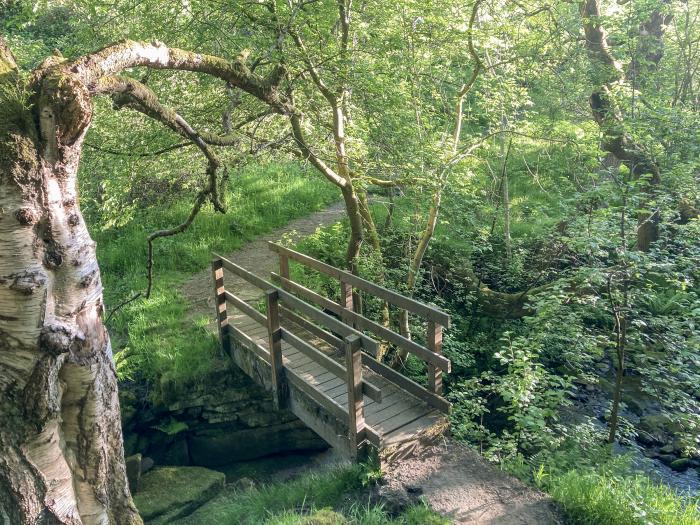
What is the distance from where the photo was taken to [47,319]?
10.5ft

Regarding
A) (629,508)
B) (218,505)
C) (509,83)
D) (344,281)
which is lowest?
(218,505)

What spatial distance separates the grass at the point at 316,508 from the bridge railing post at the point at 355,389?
0.88 ft

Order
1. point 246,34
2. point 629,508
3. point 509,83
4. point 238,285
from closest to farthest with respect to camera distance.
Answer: point 629,508 < point 246,34 < point 509,83 < point 238,285

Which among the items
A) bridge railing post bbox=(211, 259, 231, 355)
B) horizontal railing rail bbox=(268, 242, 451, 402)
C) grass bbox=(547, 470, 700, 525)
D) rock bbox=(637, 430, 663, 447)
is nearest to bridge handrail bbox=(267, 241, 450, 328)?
horizontal railing rail bbox=(268, 242, 451, 402)

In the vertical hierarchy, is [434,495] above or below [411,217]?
below

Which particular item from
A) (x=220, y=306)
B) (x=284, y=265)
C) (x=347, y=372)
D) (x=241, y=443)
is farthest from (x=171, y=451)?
(x=347, y=372)

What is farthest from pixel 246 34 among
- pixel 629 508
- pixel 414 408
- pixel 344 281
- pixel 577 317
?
pixel 629 508

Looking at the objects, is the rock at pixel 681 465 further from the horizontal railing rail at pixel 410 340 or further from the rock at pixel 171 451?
the rock at pixel 171 451

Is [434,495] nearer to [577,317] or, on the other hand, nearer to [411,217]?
[577,317]

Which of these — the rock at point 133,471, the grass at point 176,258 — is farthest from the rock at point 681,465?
the rock at point 133,471

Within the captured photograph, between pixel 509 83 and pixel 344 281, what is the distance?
14.6 feet

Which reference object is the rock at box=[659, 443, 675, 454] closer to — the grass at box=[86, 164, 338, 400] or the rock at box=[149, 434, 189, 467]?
the grass at box=[86, 164, 338, 400]

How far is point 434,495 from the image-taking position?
464 cm

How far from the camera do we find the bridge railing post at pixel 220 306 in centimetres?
747
